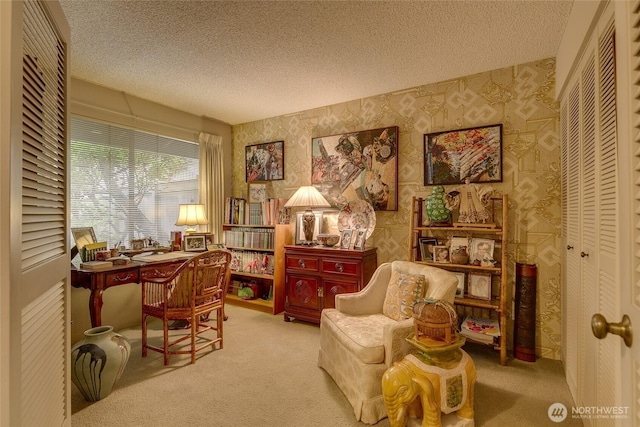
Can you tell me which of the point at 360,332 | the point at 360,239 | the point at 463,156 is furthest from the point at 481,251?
the point at 360,332

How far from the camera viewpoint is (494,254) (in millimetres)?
2729

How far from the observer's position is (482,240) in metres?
2.65

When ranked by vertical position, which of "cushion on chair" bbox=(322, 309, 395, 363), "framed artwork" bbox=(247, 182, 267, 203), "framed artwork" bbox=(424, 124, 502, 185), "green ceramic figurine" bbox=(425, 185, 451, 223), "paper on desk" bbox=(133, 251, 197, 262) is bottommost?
"cushion on chair" bbox=(322, 309, 395, 363)

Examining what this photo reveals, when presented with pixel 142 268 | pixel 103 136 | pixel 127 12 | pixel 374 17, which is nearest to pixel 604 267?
pixel 374 17

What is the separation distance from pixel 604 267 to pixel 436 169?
1.74 m

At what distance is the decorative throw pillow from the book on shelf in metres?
2.40

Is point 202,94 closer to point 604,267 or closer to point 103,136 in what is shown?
point 103,136

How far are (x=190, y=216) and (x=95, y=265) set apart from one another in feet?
3.98

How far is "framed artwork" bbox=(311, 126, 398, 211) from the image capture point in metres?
3.27

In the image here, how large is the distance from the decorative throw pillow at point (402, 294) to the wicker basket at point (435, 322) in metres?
0.38

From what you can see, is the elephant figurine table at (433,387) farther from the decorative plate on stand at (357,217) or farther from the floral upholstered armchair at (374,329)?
the decorative plate on stand at (357,217)

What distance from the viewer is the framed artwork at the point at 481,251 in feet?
8.48

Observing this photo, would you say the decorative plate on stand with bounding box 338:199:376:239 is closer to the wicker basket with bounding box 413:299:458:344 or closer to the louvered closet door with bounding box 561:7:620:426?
the wicker basket with bounding box 413:299:458:344

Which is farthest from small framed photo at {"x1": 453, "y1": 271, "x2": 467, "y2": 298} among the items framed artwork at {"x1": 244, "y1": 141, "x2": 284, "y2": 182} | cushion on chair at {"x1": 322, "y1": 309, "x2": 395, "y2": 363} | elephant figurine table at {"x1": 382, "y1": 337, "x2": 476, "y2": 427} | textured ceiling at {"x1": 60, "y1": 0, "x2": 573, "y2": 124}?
framed artwork at {"x1": 244, "y1": 141, "x2": 284, "y2": 182}
